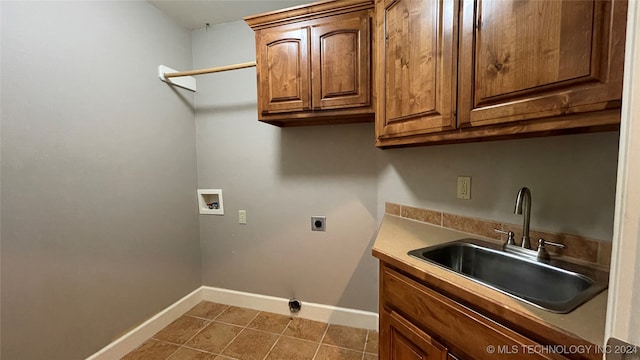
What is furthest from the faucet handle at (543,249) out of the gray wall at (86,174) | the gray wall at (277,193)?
the gray wall at (86,174)

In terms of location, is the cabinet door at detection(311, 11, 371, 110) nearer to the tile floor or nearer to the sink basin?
the sink basin

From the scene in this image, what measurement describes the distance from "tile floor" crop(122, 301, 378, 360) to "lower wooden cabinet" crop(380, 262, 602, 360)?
0.73 m

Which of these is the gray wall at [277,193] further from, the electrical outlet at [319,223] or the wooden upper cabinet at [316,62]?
the wooden upper cabinet at [316,62]

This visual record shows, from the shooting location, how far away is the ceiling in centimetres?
187

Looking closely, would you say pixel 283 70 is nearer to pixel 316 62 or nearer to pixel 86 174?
pixel 316 62

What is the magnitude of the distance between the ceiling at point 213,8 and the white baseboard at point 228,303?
94.1 inches

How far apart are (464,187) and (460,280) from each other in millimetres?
726

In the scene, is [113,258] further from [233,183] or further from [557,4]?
[557,4]

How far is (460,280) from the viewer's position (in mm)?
797

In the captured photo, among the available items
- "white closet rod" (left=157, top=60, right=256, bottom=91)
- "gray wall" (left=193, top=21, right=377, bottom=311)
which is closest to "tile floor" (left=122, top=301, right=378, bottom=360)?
"gray wall" (left=193, top=21, right=377, bottom=311)

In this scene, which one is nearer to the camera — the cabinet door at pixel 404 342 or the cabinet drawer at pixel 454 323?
the cabinet drawer at pixel 454 323

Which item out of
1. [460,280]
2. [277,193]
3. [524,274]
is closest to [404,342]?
[460,280]

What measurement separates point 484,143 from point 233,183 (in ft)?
6.21

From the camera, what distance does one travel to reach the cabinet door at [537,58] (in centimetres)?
64
